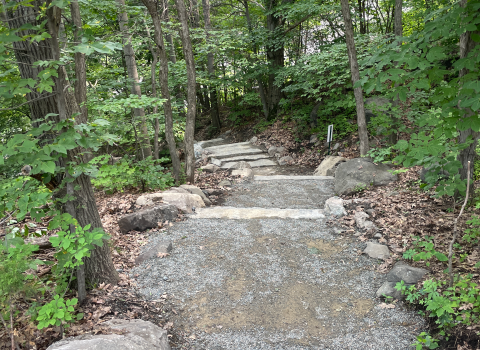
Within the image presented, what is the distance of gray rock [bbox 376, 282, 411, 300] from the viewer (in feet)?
11.1

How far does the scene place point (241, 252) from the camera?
180 inches

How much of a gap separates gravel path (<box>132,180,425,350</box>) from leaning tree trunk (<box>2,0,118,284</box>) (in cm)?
63

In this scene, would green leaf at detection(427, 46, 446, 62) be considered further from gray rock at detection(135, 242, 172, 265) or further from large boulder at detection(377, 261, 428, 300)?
gray rock at detection(135, 242, 172, 265)

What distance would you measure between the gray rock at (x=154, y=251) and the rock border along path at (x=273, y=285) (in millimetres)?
109

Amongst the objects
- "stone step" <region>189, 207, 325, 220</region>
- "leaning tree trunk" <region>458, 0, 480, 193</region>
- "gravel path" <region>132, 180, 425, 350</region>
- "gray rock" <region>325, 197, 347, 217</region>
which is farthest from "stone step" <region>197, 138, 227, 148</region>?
"leaning tree trunk" <region>458, 0, 480, 193</region>

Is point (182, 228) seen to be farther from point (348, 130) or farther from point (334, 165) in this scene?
point (348, 130)

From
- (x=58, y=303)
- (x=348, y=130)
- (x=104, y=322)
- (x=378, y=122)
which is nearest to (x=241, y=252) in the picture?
(x=104, y=322)

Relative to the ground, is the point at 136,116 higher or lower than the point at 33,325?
higher

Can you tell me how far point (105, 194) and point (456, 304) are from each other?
6986 mm

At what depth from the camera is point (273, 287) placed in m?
3.80

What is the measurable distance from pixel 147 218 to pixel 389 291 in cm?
394

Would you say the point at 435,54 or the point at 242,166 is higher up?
the point at 435,54

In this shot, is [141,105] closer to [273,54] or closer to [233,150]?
[233,150]

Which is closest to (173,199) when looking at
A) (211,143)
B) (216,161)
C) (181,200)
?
(181,200)
